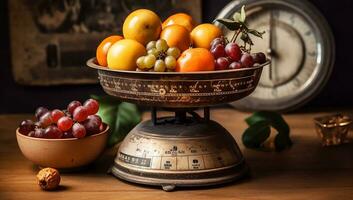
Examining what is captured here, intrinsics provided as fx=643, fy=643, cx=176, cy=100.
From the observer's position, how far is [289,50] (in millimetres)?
1870

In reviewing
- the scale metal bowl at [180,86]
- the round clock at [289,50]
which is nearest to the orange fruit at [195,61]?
the scale metal bowl at [180,86]

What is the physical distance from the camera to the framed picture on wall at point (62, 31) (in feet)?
6.08

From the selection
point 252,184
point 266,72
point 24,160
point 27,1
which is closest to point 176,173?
point 252,184

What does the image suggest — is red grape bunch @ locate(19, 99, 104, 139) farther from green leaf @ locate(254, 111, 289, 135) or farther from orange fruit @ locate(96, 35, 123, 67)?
green leaf @ locate(254, 111, 289, 135)

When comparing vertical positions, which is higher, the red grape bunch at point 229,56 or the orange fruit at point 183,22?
the orange fruit at point 183,22

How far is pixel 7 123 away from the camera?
5.90 feet

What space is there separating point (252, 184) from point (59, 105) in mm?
862

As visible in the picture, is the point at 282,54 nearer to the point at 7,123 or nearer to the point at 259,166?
the point at 259,166

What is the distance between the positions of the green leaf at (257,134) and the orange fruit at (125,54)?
41 cm

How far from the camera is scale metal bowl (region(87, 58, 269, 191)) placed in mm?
1136

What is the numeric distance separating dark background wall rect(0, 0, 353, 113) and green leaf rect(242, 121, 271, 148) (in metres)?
0.53

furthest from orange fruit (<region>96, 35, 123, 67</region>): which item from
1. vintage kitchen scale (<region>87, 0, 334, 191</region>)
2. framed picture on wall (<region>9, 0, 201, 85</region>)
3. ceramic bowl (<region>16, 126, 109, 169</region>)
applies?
framed picture on wall (<region>9, 0, 201, 85</region>)

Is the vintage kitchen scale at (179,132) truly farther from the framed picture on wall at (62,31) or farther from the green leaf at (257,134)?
the framed picture on wall at (62,31)

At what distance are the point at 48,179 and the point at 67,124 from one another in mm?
126
